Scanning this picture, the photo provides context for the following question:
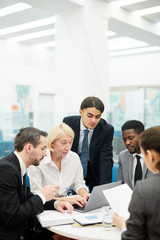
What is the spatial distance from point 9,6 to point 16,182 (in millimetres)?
6355

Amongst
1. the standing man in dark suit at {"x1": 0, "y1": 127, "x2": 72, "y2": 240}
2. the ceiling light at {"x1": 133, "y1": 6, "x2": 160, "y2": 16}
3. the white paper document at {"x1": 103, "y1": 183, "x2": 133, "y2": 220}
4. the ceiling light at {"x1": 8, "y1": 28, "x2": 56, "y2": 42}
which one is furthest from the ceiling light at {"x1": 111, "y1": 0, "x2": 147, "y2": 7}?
the white paper document at {"x1": 103, "y1": 183, "x2": 133, "y2": 220}

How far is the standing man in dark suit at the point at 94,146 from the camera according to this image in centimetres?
365

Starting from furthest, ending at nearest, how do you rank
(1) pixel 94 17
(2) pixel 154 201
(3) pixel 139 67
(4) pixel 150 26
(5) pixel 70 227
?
(3) pixel 139 67
(4) pixel 150 26
(1) pixel 94 17
(5) pixel 70 227
(2) pixel 154 201

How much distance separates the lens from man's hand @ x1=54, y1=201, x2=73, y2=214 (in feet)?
8.73

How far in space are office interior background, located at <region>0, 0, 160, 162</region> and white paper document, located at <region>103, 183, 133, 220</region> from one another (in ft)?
11.9

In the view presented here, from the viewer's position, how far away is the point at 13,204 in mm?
2295

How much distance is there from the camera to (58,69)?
745 centimetres

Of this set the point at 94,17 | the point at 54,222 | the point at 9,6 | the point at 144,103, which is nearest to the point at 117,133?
the point at 94,17

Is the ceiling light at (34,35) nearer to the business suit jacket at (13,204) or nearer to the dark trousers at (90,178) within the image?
the dark trousers at (90,178)

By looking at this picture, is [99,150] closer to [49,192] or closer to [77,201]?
[77,201]

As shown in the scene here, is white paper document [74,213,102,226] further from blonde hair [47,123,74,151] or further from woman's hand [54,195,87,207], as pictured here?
blonde hair [47,123,74,151]

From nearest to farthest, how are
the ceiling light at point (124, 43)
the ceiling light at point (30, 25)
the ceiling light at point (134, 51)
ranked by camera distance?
1. the ceiling light at point (30, 25)
2. the ceiling light at point (124, 43)
3. the ceiling light at point (134, 51)


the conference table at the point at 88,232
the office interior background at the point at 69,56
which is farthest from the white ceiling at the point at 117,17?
the conference table at the point at 88,232

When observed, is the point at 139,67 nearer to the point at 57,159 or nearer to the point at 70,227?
the point at 57,159
